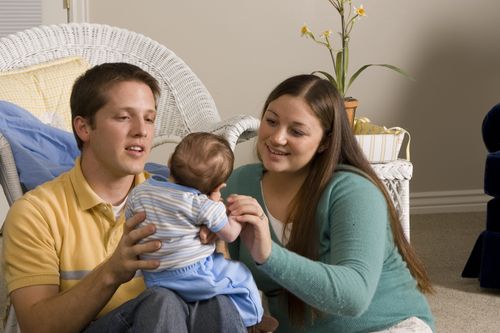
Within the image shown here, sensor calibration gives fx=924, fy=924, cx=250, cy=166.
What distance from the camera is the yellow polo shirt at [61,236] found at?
172cm

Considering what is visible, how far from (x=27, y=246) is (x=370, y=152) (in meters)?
1.39

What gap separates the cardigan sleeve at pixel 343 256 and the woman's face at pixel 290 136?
9 cm

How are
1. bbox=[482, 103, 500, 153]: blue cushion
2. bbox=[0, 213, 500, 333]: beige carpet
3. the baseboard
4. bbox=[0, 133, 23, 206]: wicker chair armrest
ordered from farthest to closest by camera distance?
the baseboard, bbox=[482, 103, 500, 153]: blue cushion, bbox=[0, 213, 500, 333]: beige carpet, bbox=[0, 133, 23, 206]: wicker chair armrest

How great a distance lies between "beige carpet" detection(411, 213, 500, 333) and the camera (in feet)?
10.0

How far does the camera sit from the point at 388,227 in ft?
6.37

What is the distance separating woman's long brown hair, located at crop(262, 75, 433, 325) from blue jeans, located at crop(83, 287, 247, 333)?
1.08 ft

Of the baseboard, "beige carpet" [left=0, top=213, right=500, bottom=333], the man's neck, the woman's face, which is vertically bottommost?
"beige carpet" [left=0, top=213, right=500, bottom=333]

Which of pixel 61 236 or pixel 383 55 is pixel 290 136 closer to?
pixel 61 236

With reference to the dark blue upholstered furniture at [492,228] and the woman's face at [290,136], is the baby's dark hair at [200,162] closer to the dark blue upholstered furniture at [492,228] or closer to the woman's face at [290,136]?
the woman's face at [290,136]

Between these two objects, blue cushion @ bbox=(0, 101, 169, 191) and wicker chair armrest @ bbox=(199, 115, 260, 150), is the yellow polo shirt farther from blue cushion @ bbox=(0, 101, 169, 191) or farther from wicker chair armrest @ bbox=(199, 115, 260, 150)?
wicker chair armrest @ bbox=(199, 115, 260, 150)

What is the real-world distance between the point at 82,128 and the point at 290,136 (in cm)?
42

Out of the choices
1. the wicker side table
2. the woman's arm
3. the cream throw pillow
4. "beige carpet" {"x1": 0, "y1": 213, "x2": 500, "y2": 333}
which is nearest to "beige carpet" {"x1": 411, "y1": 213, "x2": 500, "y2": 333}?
"beige carpet" {"x1": 0, "y1": 213, "x2": 500, "y2": 333}

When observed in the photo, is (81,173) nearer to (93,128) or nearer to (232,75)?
(93,128)

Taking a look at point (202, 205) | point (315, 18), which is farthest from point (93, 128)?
point (315, 18)
